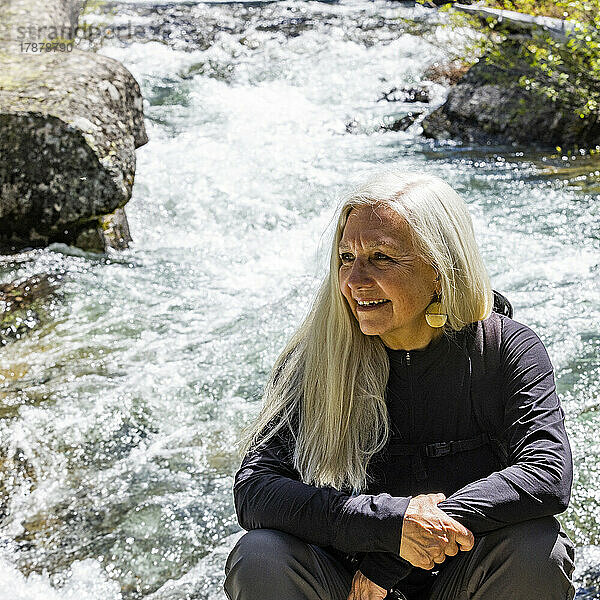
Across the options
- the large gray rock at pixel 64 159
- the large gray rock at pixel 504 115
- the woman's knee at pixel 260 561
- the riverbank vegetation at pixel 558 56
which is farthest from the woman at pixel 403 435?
the large gray rock at pixel 504 115

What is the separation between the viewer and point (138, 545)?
3.38m

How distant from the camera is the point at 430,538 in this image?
216cm

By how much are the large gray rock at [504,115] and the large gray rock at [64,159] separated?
429cm

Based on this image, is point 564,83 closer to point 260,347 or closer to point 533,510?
point 260,347

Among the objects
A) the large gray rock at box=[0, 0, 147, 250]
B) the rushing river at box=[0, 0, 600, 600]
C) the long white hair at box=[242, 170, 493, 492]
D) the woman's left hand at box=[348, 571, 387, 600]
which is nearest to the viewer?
the woman's left hand at box=[348, 571, 387, 600]

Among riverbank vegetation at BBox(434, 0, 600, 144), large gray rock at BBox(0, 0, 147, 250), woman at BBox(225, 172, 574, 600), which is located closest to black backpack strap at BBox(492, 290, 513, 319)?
woman at BBox(225, 172, 574, 600)

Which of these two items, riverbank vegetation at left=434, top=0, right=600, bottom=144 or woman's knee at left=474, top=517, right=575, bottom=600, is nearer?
woman's knee at left=474, top=517, right=575, bottom=600

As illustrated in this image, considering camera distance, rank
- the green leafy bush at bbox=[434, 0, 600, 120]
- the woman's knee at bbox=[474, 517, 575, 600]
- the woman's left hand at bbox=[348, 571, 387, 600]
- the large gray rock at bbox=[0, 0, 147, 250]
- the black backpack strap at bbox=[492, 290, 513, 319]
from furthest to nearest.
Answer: the green leafy bush at bbox=[434, 0, 600, 120]
the large gray rock at bbox=[0, 0, 147, 250]
the black backpack strap at bbox=[492, 290, 513, 319]
the woman's left hand at bbox=[348, 571, 387, 600]
the woman's knee at bbox=[474, 517, 575, 600]

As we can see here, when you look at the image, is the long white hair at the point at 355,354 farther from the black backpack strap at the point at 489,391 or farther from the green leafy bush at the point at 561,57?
the green leafy bush at the point at 561,57

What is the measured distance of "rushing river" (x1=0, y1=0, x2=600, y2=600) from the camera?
3.39 m

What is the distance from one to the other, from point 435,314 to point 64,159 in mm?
3813

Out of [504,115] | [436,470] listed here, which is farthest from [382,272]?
[504,115]

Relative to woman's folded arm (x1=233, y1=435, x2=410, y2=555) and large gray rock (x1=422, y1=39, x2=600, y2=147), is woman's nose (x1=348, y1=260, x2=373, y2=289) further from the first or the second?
large gray rock (x1=422, y1=39, x2=600, y2=147)

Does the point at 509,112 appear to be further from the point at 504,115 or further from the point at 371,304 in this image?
the point at 371,304
